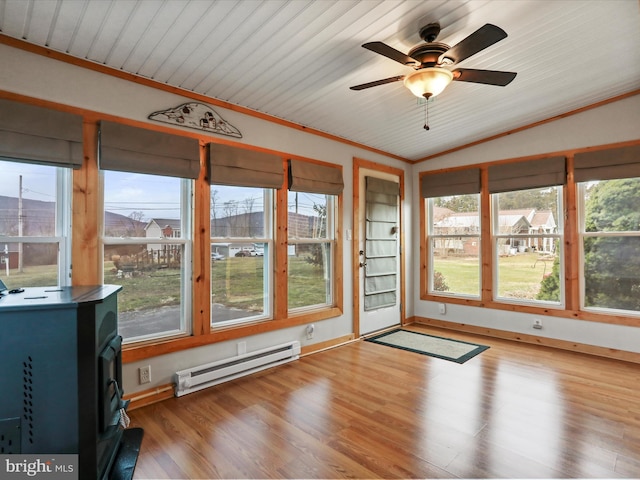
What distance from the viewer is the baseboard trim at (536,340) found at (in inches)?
149

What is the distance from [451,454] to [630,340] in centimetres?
300

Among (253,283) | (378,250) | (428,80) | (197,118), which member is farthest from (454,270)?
(197,118)

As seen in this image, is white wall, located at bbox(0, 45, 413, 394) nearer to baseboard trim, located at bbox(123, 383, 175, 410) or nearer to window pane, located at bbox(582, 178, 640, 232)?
baseboard trim, located at bbox(123, 383, 175, 410)

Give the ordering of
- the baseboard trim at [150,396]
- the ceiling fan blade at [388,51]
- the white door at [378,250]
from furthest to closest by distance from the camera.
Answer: the white door at [378,250] < the baseboard trim at [150,396] < the ceiling fan blade at [388,51]

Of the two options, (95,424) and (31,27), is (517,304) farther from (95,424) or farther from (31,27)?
(31,27)

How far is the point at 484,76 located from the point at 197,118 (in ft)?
7.46

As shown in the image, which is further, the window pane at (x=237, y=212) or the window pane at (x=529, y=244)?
the window pane at (x=529, y=244)

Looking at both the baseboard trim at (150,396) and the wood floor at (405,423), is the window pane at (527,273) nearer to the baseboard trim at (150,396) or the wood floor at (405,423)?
the wood floor at (405,423)

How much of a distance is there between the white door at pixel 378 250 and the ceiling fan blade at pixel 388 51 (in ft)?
7.59

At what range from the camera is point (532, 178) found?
14.1ft

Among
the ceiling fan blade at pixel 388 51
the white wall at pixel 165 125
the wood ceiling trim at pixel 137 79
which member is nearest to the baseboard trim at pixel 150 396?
the white wall at pixel 165 125

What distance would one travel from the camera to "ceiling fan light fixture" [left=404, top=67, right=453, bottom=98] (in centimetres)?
240

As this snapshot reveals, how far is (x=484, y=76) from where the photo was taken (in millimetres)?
2408

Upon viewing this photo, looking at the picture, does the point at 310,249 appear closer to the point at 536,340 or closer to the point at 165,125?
the point at 165,125
